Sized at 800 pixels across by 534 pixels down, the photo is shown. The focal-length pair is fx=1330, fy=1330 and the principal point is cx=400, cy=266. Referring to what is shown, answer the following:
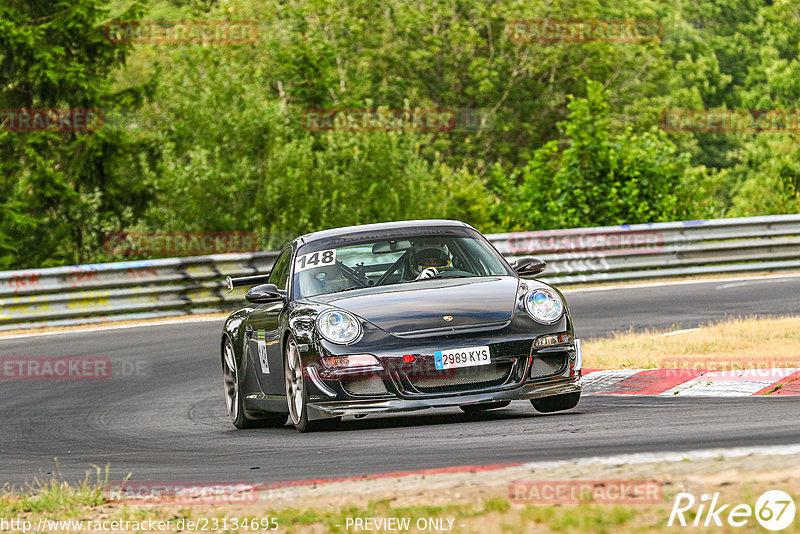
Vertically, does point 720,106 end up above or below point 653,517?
below

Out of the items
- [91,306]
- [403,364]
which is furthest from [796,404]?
[91,306]

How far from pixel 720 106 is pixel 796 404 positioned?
219 ft

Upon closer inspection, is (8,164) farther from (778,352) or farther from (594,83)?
(778,352)

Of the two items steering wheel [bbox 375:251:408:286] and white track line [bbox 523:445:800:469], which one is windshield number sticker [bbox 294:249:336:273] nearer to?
steering wheel [bbox 375:251:408:286]

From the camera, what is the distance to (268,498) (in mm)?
5738

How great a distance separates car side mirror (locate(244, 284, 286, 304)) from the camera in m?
9.20

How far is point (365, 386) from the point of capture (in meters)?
8.14

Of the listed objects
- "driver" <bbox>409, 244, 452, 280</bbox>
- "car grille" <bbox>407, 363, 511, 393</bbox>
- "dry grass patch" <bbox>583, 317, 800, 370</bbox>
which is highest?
"driver" <bbox>409, 244, 452, 280</bbox>
